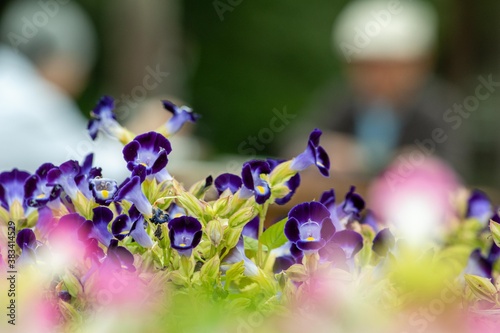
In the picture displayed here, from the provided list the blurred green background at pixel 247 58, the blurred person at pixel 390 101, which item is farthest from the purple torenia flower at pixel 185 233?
the blurred green background at pixel 247 58

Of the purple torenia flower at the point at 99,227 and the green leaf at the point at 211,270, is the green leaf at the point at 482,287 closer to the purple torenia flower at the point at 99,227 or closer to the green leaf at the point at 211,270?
the green leaf at the point at 211,270

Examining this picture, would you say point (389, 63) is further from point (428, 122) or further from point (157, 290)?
point (157, 290)

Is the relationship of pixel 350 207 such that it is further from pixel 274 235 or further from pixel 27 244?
pixel 27 244

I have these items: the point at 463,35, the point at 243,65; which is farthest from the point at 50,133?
the point at 243,65

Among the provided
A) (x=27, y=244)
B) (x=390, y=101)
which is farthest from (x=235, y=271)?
(x=390, y=101)

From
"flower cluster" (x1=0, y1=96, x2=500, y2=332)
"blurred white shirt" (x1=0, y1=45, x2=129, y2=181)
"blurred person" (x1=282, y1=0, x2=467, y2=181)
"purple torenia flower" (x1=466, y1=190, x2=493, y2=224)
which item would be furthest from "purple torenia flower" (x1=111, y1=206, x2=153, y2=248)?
"blurred person" (x1=282, y1=0, x2=467, y2=181)

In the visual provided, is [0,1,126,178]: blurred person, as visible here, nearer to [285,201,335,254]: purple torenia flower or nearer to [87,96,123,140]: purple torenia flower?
[87,96,123,140]: purple torenia flower
